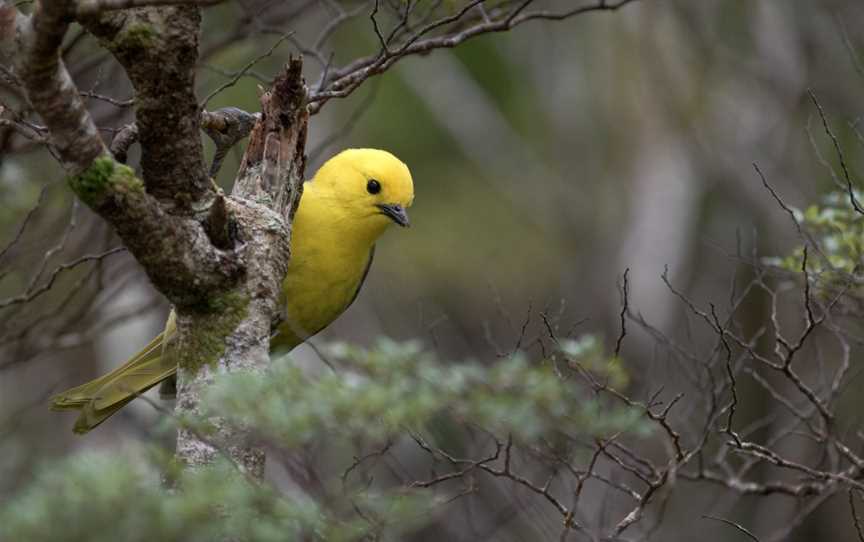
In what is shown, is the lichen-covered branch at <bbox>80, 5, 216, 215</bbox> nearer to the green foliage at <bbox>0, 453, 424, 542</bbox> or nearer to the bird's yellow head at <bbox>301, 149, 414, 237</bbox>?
the green foliage at <bbox>0, 453, 424, 542</bbox>

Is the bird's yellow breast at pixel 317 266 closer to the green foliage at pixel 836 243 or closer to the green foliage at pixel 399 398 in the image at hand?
the green foliage at pixel 399 398

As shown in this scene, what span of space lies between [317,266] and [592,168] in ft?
34.2

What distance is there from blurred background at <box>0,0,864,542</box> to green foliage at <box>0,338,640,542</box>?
4.63 metres

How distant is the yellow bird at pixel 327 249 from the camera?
216 inches

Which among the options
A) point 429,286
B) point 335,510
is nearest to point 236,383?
point 335,510

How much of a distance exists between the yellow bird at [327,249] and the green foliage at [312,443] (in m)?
1.70

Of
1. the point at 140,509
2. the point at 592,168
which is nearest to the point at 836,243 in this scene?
the point at 140,509

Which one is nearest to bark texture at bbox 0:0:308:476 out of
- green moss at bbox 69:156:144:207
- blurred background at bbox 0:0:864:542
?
green moss at bbox 69:156:144:207

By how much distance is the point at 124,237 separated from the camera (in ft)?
11.8

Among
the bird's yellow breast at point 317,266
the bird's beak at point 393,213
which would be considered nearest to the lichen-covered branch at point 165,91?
the bird's yellow breast at point 317,266

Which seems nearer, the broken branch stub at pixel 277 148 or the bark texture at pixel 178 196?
the bark texture at pixel 178 196

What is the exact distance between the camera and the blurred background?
A: 10.5 m

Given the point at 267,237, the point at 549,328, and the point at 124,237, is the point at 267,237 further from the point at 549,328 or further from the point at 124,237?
the point at 549,328

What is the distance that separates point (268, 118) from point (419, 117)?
42.4 ft
